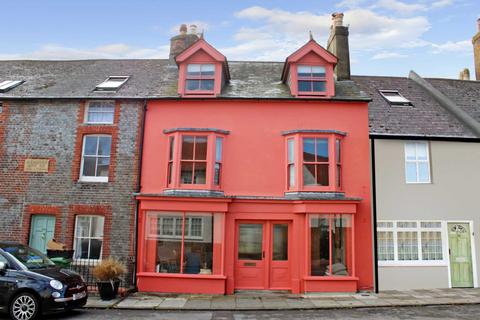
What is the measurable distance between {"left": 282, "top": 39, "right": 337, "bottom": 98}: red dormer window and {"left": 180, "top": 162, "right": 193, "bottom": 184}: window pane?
4.81 m

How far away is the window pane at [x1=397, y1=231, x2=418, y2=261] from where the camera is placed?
46.8 ft

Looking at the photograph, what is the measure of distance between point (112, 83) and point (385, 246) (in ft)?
41.1

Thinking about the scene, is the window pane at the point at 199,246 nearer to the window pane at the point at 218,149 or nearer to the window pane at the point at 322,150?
the window pane at the point at 218,149

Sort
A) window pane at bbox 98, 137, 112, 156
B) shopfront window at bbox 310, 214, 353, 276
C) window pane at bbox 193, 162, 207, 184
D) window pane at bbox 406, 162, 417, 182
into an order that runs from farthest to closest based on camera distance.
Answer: window pane at bbox 406, 162, 417, 182
window pane at bbox 98, 137, 112, 156
window pane at bbox 193, 162, 207, 184
shopfront window at bbox 310, 214, 353, 276

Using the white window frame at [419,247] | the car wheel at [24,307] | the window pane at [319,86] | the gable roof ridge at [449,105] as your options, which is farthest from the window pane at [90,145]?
the gable roof ridge at [449,105]

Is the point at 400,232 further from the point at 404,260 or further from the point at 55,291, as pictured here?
the point at 55,291

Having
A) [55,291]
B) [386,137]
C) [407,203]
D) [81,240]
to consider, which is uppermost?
[386,137]

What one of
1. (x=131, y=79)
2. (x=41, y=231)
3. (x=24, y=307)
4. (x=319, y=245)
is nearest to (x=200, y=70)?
(x=131, y=79)

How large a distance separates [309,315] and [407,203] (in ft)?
20.9

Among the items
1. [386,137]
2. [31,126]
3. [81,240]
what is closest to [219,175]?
[81,240]

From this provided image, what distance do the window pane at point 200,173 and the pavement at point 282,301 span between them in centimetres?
393

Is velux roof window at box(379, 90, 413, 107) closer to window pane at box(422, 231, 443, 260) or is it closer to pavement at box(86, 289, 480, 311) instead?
window pane at box(422, 231, 443, 260)

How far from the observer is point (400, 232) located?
14.4 meters

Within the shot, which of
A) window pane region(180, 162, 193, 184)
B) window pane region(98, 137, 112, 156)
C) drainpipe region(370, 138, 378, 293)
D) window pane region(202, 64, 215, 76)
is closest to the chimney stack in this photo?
drainpipe region(370, 138, 378, 293)
